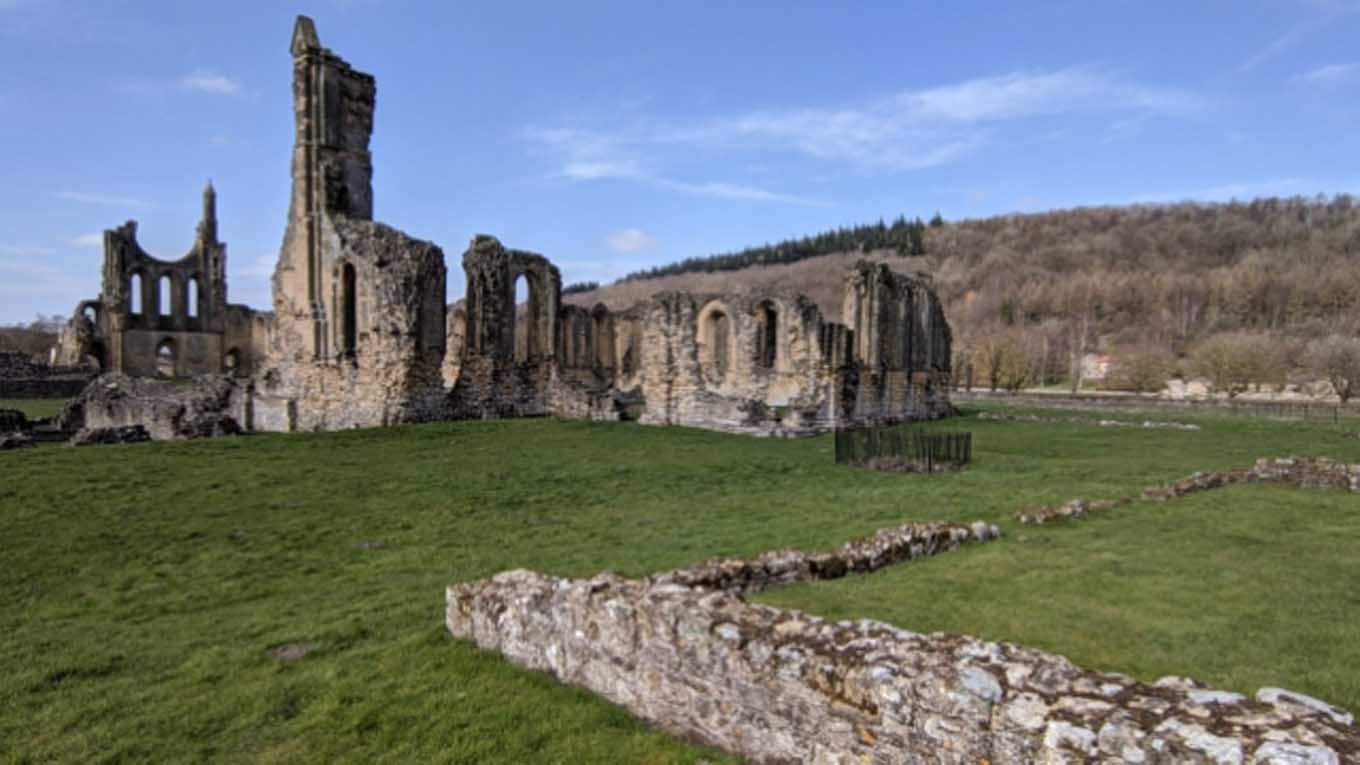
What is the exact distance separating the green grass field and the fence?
0.91 meters

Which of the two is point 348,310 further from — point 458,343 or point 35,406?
point 35,406

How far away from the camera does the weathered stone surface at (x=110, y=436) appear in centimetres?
1741

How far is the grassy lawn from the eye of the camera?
99.7 feet

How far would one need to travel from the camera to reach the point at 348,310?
2566 cm

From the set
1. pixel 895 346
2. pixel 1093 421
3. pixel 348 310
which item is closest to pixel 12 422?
pixel 348 310

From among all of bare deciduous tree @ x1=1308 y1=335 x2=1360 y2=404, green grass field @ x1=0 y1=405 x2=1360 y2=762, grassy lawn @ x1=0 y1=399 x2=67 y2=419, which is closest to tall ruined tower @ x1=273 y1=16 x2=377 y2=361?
green grass field @ x1=0 y1=405 x2=1360 y2=762

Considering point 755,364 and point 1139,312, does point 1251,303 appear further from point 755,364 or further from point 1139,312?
point 755,364

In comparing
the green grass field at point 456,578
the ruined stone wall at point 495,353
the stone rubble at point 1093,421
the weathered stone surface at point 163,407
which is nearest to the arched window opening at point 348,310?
the ruined stone wall at point 495,353

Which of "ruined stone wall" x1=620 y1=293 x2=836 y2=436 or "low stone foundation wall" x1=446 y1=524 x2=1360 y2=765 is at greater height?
"ruined stone wall" x1=620 y1=293 x2=836 y2=436

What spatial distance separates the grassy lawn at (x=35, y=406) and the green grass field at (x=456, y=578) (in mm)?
19332

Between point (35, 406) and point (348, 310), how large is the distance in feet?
62.2

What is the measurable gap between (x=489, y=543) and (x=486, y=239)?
1855cm

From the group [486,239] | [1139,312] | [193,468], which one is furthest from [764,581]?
[1139,312]

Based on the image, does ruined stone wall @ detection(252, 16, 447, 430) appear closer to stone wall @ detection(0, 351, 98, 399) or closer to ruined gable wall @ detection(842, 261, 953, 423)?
ruined gable wall @ detection(842, 261, 953, 423)
